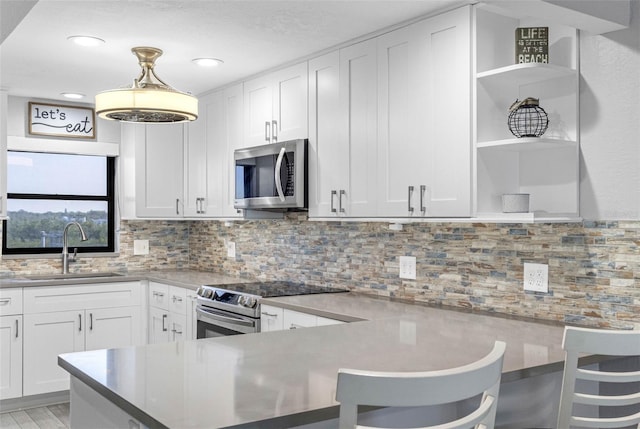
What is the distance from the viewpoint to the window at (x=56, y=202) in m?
4.99

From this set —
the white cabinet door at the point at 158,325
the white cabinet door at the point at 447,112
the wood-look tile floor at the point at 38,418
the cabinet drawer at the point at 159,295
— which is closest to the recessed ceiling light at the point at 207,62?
the white cabinet door at the point at 447,112

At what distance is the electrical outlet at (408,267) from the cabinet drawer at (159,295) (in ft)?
6.53

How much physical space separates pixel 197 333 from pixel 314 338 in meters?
2.05

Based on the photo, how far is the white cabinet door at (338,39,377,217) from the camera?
3236mm

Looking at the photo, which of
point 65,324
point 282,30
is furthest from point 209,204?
point 282,30

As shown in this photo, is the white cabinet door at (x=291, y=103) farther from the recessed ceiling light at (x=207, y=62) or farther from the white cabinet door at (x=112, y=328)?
the white cabinet door at (x=112, y=328)

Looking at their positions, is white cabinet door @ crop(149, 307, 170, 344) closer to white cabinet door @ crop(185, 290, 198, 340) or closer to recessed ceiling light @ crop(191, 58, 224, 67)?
white cabinet door @ crop(185, 290, 198, 340)

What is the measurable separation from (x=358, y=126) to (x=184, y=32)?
1019 millimetres

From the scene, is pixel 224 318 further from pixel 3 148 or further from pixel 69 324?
pixel 3 148

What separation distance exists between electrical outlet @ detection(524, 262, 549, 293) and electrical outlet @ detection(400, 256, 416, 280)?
29.2 inches

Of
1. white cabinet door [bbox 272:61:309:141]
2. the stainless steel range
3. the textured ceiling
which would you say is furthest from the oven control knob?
the textured ceiling

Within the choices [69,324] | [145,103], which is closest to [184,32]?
[145,103]

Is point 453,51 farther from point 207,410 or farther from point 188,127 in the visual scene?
point 188,127

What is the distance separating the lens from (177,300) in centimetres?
451
